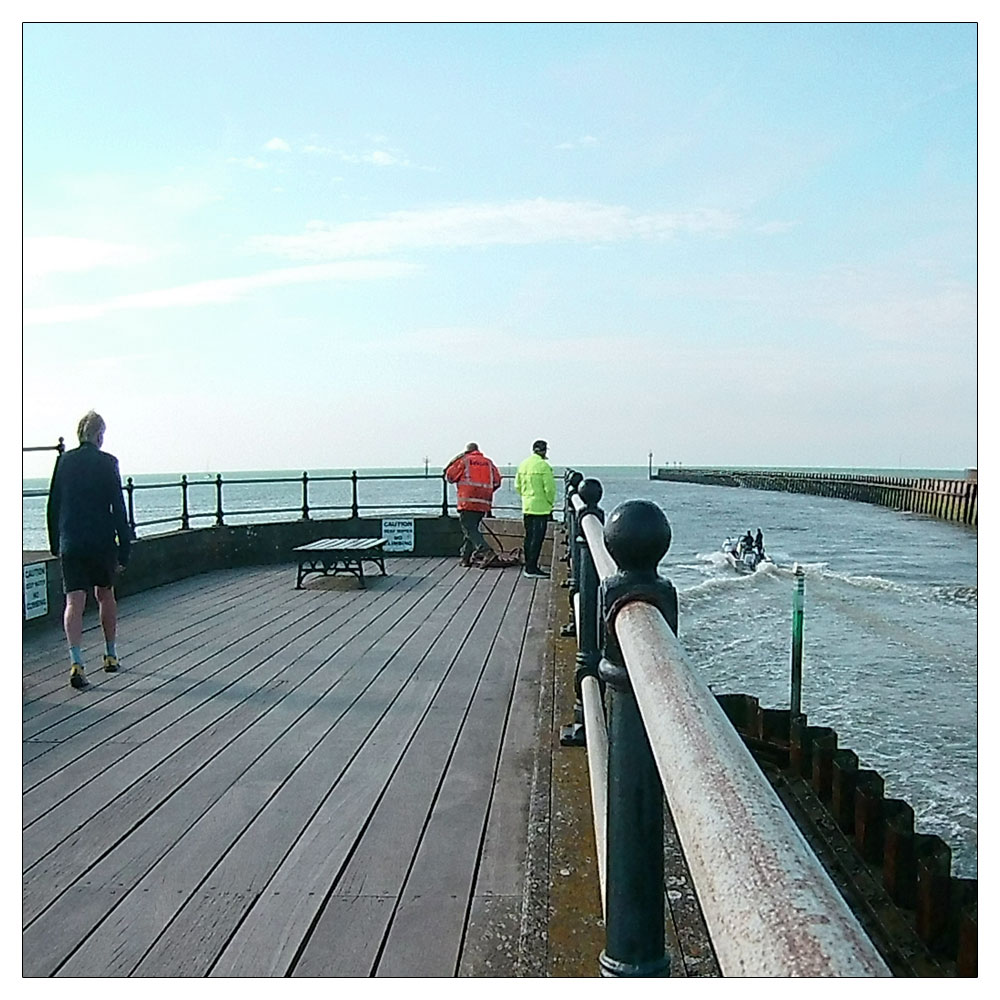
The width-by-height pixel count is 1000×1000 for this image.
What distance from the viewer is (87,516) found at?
553cm

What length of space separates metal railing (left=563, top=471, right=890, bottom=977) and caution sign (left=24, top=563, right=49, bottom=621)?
6.02 meters

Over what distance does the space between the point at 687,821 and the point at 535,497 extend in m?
9.38

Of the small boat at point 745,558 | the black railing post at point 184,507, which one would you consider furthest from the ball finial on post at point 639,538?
the small boat at point 745,558

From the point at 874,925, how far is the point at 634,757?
486 cm

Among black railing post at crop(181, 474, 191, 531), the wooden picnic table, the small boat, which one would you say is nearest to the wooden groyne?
the small boat

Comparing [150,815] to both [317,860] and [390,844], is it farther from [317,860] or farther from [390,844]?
[390,844]

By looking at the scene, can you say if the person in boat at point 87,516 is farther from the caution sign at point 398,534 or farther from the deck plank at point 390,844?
the caution sign at point 398,534

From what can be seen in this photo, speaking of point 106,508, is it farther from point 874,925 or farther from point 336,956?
point 874,925

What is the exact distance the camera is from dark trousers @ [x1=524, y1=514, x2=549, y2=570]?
10352 millimetres

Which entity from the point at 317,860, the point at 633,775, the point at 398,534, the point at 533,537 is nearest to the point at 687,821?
the point at 633,775

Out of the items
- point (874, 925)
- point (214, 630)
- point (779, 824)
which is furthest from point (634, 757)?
point (214, 630)

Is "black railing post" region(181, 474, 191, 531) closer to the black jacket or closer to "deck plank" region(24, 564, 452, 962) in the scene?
the black jacket
